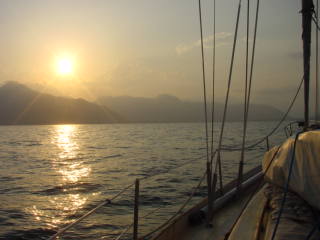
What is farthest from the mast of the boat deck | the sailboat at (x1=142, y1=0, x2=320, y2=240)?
the boat deck

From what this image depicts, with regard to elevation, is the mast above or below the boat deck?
above

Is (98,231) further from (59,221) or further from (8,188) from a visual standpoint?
(8,188)

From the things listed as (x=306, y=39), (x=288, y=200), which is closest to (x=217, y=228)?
(x=288, y=200)

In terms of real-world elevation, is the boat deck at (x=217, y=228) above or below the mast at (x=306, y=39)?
below

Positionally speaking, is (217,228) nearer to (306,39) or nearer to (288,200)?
(288,200)

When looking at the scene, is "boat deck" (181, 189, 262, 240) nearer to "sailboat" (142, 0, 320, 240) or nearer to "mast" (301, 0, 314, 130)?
"sailboat" (142, 0, 320, 240)

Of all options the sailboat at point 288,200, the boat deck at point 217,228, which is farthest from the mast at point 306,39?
the boat deck at point 217,228

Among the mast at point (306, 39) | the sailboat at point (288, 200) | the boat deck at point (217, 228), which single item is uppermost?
the mast at point (306, 39)

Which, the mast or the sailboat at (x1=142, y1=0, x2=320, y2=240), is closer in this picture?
the sailboat at (x1=142, y1=0, x2=320, y2=240)

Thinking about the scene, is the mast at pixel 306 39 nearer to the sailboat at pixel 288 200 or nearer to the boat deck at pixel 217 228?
the sailboat at pixel 288 200

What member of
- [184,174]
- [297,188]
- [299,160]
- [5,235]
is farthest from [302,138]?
[184,174]

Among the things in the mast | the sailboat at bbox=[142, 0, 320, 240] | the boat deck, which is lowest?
the boat deck

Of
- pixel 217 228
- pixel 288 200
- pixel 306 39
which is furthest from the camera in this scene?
pixel 217 228

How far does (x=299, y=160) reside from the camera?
12.3 ft
